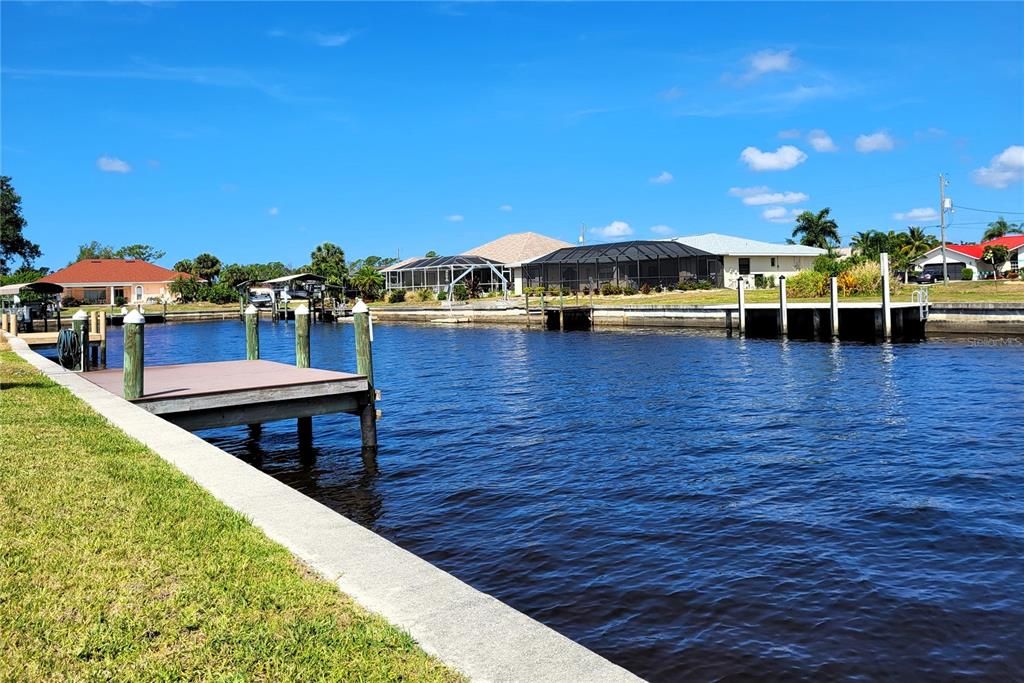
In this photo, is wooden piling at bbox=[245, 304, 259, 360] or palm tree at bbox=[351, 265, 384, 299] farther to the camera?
palm tree at bbox=[351, 265, 384, 299]

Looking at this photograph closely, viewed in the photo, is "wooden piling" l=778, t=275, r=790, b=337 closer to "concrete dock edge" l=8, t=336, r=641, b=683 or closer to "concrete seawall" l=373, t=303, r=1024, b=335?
"concrete seawall" l=373, t=303, r=1024, b=335

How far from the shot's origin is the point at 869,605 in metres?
7.62

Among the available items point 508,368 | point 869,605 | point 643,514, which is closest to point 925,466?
point 643,514

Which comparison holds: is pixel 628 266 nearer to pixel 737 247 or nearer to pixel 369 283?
pixel 737 247

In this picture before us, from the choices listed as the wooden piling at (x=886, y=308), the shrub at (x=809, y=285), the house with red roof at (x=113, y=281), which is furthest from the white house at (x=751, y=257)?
the house with red roof at (x=113, y=281)

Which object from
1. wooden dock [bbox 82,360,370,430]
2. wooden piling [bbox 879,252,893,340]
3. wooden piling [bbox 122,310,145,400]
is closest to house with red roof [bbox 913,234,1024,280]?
wooden piling [bbox 879,252,893,340]

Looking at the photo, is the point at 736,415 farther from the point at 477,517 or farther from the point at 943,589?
the point at 943,589

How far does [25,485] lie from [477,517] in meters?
5.06

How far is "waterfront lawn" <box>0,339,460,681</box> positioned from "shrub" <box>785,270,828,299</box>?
162 ft

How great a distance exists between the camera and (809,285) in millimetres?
53094

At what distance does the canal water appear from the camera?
707 centimetres

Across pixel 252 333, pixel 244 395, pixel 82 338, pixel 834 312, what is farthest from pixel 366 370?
pixel 834 312

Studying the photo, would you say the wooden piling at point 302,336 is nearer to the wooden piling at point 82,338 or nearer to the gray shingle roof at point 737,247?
the wooden piling at point 82,338

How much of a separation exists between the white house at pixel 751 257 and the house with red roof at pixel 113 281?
6473 cm
